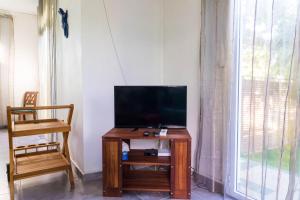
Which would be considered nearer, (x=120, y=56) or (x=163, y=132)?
(x=163, y=132)

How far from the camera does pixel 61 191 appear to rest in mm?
2459

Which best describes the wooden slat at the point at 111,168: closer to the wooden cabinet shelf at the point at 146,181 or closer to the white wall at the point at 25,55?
the wooden cabinet shelf at the point at 146,181

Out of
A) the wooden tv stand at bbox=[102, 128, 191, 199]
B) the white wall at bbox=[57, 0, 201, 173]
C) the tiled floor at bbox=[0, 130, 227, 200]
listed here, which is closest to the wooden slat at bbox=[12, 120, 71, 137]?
the white wall at bbox=[57, 0, 201, 173]

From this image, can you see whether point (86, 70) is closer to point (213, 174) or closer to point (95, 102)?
point (95, 102)

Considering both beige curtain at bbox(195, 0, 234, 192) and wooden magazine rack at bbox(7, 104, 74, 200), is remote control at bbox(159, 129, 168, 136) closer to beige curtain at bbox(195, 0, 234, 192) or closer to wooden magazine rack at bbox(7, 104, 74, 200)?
beige curtain at bbox(195, 0, 234, 192)

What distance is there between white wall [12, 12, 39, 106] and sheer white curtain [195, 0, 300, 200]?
15.9 feet

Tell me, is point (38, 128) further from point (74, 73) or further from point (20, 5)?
point (20, 5)

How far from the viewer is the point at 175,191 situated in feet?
7.37

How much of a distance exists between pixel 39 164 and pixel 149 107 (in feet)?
4.41

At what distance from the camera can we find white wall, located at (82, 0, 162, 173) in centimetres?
267

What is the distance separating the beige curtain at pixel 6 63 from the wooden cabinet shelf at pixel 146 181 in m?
4.31

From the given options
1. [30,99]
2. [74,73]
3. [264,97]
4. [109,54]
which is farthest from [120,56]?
[30,99]

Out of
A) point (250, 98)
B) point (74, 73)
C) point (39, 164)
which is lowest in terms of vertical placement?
point (39, 164)

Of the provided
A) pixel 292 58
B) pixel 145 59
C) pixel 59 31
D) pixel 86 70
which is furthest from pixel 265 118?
pixel 59 31
